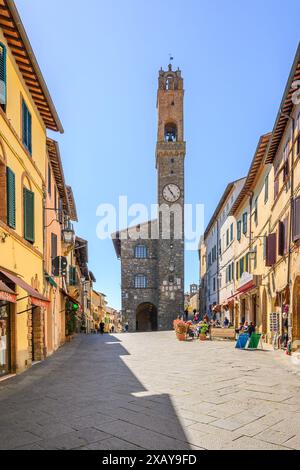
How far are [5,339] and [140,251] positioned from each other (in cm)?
3512

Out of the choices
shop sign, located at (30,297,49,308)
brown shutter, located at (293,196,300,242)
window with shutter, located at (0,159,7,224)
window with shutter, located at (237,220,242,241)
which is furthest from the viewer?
window with shutter, located at (237,220,242,241)

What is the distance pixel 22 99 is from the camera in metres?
10.7

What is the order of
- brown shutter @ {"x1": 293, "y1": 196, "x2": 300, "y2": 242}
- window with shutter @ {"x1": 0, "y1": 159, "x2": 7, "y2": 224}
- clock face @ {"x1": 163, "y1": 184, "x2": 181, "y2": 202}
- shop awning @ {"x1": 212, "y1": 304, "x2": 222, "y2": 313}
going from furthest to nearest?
1. clock face @ {"x1": 163, "y1": 184, "x2": 181, "y2": 202}
2. shop awning @ {"x1": 212, "y1": 304, "x2": 222, "y2": 313}
3. brown shutter @ {"x1": 293, "y1": 196, "x2": 300, "y2": 242}
4. window with shutter @ {"x1": 0, "y1": 159, "x2": 7, "y2": 224}

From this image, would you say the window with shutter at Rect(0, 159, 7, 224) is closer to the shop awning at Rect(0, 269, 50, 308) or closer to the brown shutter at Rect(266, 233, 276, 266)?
the shop awning at Rect(0, 269, 50, 308)

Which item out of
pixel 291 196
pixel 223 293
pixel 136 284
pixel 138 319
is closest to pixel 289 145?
pixel 291 196

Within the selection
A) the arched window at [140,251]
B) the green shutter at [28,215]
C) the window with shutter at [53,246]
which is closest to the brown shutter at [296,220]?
the green shutter at [28,215]

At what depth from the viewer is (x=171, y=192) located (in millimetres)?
43094

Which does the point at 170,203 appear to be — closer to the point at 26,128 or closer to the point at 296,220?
the point at 296,220

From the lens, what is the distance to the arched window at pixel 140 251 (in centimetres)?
4417

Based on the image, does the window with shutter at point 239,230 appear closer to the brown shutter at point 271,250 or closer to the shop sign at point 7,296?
the brown shutter at point 271,250

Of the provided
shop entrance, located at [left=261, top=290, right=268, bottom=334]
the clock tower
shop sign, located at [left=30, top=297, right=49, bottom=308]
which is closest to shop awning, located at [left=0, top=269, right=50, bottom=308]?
shop sign, located at [left=30, top=297, right=49, bottom=308]

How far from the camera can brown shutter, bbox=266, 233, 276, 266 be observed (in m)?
15.5

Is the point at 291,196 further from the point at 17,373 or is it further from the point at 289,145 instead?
the point at 17,373

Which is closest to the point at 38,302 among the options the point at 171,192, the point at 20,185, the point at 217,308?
the point at 20,185
